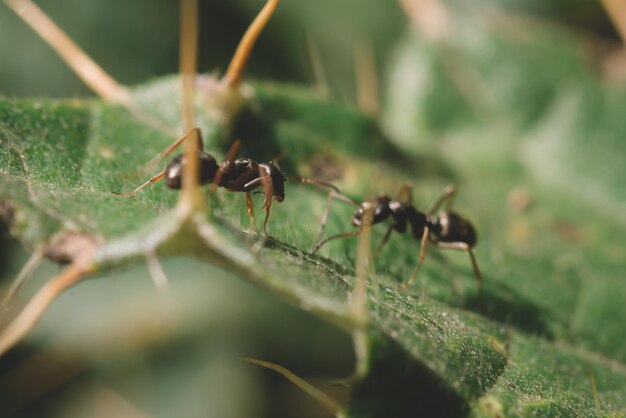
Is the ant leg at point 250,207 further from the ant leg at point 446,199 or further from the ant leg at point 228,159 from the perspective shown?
the ant leg at point 446,199

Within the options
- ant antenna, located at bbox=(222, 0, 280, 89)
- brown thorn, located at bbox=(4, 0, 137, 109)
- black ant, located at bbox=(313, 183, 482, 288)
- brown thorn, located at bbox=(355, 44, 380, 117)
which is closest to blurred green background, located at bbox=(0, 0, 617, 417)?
brown thorn, located at bbox=(355, 44, 380, 117)

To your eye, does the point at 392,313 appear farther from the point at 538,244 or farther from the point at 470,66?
the point at 470,66

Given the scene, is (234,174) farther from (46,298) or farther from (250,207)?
(46,298)

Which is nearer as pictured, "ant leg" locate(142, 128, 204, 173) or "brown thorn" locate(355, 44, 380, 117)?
"ant leg" locate(142, 128, 204, 173)

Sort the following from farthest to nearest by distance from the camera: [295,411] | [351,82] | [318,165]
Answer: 1. [351,82]
2. [295,411]
3. [318,165]

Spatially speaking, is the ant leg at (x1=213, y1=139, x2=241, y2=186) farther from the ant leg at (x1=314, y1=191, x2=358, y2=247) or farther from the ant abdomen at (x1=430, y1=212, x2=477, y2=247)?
the ant abdomen at (x1=430, y1=212, x2=477, y2=247)

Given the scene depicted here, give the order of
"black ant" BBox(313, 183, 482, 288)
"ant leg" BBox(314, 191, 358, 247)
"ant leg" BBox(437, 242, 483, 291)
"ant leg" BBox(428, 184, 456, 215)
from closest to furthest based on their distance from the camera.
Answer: "ant leg" BBox(314, 191, 358, 247) < "ant leg" BBox(437, 242, 483, 291) < "black ant" BBox(313, 183, 482, 288) < "ant leg" BBox(428, 184, 456, 215)

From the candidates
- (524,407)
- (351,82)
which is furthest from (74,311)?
(524,407)
